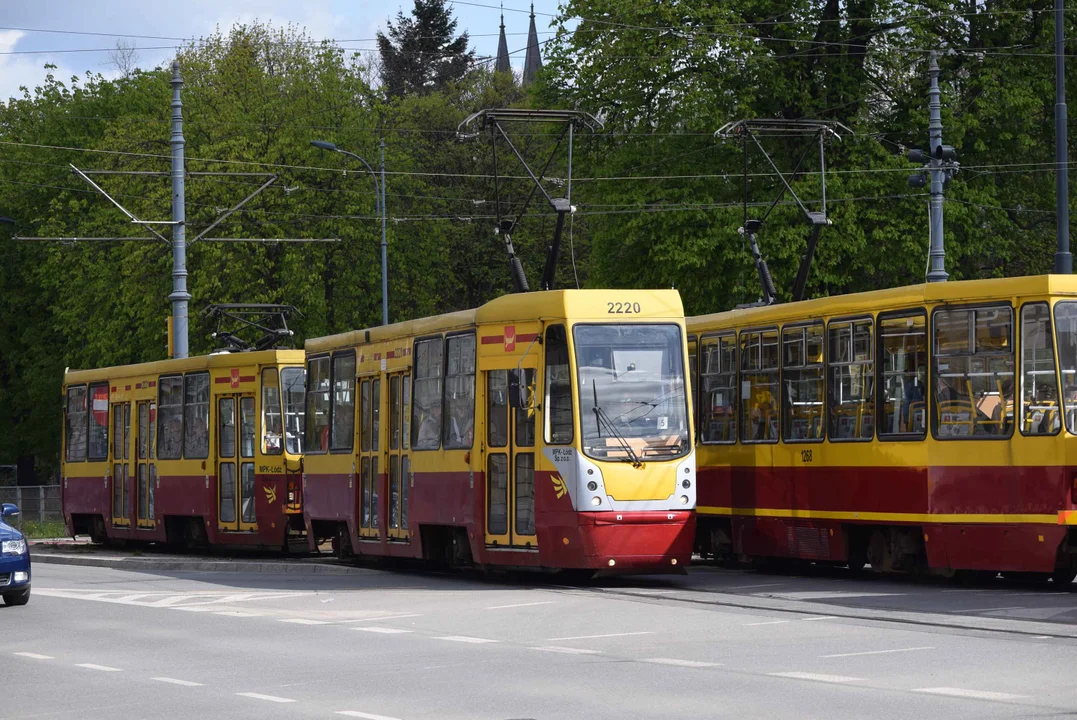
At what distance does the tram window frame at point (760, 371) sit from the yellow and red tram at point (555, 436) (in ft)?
6.72

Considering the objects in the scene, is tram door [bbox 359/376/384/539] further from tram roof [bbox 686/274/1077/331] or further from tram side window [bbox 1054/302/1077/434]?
tram side window [bbox 1054/302/1077/434]

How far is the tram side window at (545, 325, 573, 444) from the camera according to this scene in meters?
20.2

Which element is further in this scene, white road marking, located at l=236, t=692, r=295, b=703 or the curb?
the curb

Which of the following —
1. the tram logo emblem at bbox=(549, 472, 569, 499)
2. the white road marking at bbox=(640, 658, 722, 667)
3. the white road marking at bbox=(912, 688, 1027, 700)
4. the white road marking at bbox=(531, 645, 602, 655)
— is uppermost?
the tram logo emblem at bbox=(549, 472, 569, 499)

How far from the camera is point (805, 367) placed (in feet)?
71.4

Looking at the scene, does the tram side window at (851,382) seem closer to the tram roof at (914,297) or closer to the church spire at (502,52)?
the tram roof at (914,297)

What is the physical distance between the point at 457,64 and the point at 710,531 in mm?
67384

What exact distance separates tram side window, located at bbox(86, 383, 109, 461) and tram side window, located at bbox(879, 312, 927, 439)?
60.8 ft

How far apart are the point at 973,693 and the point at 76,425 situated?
91.9 feet

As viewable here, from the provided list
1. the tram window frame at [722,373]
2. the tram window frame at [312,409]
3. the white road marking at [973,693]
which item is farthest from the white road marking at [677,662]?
the tram window frame at [312,409]

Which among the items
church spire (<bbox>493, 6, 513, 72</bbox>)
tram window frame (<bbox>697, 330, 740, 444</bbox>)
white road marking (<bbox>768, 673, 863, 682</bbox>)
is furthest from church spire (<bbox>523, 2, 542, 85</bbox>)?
white road marking (<bbox>768, 673, 863, 682</bbox>)

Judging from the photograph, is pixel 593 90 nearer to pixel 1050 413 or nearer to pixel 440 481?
pixel 440 481

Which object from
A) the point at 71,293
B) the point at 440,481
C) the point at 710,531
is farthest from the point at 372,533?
the point at 71,293

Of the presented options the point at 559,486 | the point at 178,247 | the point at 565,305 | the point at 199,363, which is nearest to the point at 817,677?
the point at 559,486
